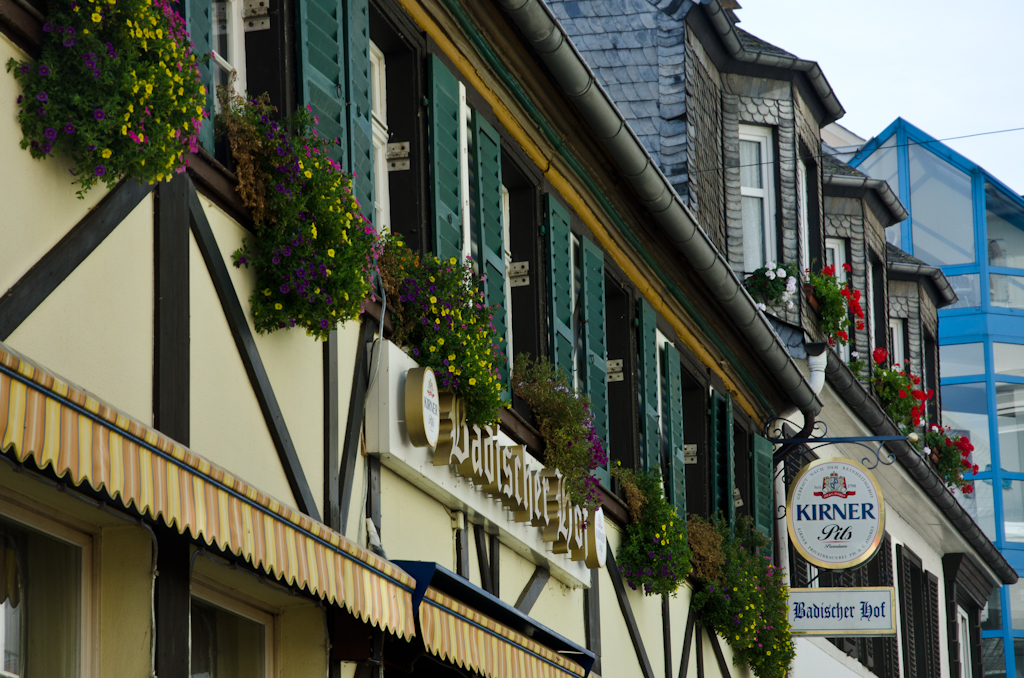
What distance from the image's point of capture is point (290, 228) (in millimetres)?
5586

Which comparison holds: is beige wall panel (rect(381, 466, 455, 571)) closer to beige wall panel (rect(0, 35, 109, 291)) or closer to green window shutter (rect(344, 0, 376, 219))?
green window shutter (rect(344, 0, 376, 219))

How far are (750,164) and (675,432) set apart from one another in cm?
589

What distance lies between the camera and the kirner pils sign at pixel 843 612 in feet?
42.7

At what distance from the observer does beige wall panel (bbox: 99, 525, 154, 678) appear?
4.52m

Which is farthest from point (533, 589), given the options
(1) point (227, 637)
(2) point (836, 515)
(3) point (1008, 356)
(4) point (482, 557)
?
(3) point (1008, 356)

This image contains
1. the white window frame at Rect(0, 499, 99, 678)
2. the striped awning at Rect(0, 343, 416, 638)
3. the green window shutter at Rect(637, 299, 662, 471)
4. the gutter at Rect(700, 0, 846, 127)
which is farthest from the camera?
the gutter at Rect(700, 0, 846, 127)

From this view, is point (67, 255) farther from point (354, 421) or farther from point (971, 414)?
point (971, 414)

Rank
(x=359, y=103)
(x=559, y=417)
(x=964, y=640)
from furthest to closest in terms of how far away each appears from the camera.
A: (x=964, y=640) → (x=559, y=417) → (x=359, y=103)

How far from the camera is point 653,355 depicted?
35.7 ft

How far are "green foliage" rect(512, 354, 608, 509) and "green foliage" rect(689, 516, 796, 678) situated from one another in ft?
9.30

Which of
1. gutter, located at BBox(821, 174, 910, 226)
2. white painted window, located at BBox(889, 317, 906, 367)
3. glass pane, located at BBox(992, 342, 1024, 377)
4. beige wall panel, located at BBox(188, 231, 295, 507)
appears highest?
glass pane, located at BBox(992, 342, 1024, 377)

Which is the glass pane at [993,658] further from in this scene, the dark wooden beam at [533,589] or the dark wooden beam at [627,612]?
the dark wooden beam at [533,589]

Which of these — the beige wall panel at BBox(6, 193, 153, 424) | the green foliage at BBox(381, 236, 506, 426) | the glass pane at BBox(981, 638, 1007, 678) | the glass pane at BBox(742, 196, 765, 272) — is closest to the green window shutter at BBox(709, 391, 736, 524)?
the glass pane at BBox(742, 196, 765, 272)

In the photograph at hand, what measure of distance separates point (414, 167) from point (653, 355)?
3.98 meters
